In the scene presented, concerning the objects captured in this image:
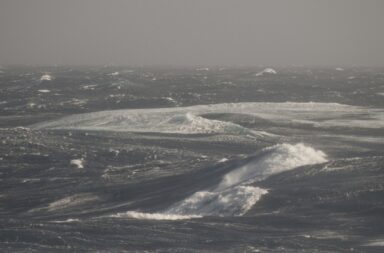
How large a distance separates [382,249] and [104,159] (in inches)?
804

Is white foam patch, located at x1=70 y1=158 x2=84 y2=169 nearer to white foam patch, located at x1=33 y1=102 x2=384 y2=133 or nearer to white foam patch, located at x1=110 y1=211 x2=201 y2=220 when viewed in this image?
white foam patch, located at x1=110 y1=211 x2=201 y2=220

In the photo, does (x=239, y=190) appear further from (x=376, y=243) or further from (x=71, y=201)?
(x=376, y=243)

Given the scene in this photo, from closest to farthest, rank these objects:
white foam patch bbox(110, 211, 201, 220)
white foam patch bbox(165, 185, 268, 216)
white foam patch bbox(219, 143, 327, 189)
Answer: white foam patch bbox(110, 211, 201, 220) → white foam patch bbox(165, 185, 268, 216) → white foam patch bbox(219, 143, 327, 189)

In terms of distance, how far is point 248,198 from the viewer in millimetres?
25891

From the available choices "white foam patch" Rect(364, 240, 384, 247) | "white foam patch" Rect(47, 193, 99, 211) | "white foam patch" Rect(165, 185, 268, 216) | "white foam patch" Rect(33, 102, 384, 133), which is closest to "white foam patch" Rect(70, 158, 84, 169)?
"white foam patch" Rect(47, 193, 99, 211)

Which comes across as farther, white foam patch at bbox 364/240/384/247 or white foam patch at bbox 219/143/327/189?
white foam patch at bbox 219/143/327/189

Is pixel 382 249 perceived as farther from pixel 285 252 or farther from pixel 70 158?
pixel 70 158

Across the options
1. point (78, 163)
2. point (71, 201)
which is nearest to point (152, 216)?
point (71, 201)

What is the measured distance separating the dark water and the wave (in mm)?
54

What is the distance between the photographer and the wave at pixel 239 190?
2473 centimetres

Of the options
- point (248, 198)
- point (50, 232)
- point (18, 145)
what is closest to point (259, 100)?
point (18, 145)

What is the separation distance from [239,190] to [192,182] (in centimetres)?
345

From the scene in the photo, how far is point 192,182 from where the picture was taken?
3006cm

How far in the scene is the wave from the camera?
24734 millimetres
